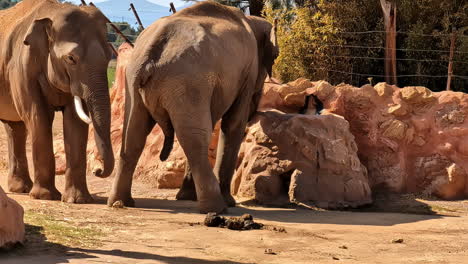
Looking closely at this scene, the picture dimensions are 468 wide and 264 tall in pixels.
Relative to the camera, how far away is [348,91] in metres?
12.6

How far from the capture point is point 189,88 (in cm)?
Answer: 917

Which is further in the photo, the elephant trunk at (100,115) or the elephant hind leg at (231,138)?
the elephant hind leg at (231,138)

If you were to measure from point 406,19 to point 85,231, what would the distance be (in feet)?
41.7

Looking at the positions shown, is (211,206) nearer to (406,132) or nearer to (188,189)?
(188,189)

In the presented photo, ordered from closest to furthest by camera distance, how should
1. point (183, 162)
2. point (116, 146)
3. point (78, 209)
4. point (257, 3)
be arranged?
point (78, 209)
point (183, 162)
point (116, 146)
point (257, 3)

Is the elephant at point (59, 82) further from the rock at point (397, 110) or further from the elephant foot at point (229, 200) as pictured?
the rock at point (397, 110)

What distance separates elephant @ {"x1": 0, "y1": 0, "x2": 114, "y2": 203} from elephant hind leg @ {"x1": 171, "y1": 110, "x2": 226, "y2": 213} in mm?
854

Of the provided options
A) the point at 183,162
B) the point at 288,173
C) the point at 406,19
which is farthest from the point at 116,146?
the point at 406,19

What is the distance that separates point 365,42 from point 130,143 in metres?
10.4

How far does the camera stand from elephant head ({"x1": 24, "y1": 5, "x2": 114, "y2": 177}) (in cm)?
948

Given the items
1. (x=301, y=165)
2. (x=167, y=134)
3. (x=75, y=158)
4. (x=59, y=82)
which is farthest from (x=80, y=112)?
(x=301, y=165)

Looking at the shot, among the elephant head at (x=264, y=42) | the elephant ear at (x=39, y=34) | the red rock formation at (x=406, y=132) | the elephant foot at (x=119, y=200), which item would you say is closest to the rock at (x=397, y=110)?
the red rock formation at (x=406, y=132)

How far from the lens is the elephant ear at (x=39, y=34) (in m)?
9.95

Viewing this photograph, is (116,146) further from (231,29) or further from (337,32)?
(337,32)
